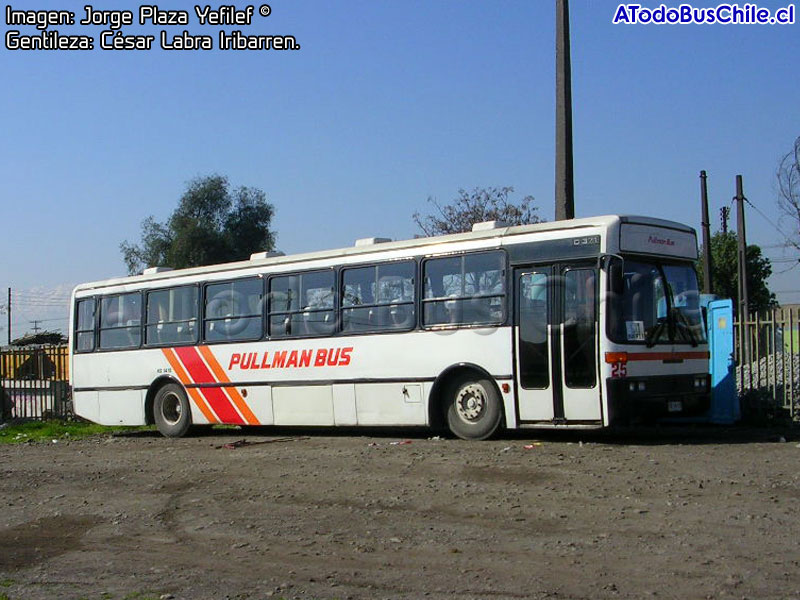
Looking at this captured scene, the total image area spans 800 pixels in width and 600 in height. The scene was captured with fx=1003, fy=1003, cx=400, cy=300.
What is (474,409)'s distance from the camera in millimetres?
14367

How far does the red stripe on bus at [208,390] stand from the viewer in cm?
1797

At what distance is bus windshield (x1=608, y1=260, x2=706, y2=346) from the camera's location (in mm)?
13000

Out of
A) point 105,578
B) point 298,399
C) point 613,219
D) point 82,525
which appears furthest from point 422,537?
point 298,399

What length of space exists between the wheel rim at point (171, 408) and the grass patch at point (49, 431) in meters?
1.99

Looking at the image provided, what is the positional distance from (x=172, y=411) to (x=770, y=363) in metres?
10.9

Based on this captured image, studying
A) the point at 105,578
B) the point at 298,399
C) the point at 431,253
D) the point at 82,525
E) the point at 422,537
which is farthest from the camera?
the point at 298,399

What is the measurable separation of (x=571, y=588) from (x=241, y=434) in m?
13.1

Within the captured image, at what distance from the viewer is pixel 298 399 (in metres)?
16.7

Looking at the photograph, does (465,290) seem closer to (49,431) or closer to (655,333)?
(655,333)

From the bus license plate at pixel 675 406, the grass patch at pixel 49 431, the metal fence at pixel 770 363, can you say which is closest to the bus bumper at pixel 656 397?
the bus license plate at pixel 675 406

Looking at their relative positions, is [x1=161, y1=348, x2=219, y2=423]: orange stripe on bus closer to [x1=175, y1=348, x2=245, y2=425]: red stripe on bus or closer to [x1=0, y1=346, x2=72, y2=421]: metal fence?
[x1=175, y1=348, x2=245, y2=425]: red stripe on bus

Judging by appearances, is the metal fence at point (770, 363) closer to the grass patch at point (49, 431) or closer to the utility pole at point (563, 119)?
the utility pole at point (563, 119)

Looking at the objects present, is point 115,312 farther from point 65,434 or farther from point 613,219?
point 613,219

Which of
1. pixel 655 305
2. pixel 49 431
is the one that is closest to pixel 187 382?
pixel 49 431
